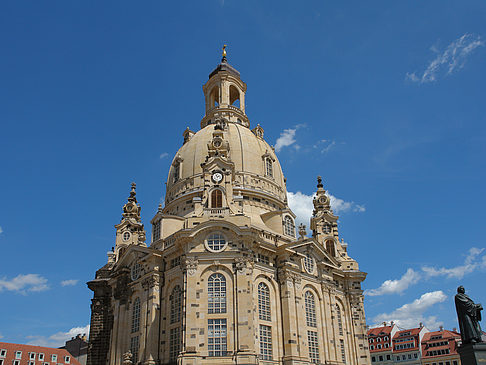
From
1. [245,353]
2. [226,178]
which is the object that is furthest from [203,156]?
[245,353]

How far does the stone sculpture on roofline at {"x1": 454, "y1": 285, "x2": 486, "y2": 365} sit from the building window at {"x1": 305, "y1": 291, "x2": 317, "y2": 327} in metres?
26.0

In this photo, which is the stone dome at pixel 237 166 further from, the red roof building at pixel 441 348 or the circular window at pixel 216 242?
the red roof building at pixel 441 348

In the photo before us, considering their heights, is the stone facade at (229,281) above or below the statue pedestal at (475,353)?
above

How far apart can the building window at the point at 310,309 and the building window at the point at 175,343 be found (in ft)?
47.4

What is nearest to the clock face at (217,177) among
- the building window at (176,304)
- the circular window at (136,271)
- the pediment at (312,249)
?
the pediment at (312,249)

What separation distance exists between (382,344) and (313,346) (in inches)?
1784

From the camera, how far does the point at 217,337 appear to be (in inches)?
1661

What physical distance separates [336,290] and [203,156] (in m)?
25.3

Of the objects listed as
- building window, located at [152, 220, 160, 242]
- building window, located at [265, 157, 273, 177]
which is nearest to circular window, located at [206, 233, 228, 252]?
building window, located at [152, 220, 160, 242]

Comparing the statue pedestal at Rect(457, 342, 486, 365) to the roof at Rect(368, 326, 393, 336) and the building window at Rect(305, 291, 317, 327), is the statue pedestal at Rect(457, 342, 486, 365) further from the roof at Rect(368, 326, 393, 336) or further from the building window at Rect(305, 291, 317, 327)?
the roof at Rect(368, 326, 393, 336)

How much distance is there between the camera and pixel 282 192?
65.5 metres

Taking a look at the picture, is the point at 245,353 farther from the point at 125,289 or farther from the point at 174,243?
the point at 125,289

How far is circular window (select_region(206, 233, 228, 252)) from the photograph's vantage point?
45.8 meters

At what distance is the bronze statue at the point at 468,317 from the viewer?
963 inches
